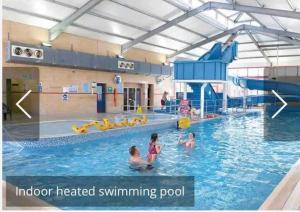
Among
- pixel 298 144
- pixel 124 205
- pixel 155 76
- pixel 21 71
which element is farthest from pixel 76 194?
pixel 155 76

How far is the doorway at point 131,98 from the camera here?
71.7 ft

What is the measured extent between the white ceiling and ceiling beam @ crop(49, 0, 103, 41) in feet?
0.52

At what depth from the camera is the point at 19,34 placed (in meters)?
14.2

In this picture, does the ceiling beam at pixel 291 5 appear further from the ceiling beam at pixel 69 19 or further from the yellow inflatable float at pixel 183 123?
the ceiling beam at pixel 69 19

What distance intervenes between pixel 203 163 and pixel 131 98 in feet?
51.5

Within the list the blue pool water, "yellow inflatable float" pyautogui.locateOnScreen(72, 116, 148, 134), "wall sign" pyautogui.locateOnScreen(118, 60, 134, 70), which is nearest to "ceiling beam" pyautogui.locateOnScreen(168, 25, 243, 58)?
"wall sign" pyautogui.locateOnScreen(118, 60, 134, 70)

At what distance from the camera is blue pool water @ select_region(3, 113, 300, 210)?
197 inches

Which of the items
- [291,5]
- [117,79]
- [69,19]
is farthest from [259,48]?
[69,19]

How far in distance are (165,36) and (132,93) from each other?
15.3 feet

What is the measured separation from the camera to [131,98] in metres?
22.5

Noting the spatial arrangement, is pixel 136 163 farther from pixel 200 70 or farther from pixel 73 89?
pixel 73 89

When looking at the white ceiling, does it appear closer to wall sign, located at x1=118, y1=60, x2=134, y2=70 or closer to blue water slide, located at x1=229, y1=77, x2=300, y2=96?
wall sign, located at x1=118, y1=60, x2=134, y2=70

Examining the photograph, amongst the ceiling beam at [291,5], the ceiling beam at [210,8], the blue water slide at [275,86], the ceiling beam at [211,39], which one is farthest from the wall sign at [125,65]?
the ceiling beam at [291,5]

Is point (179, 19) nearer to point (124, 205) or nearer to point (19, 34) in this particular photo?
point (19, 34)
